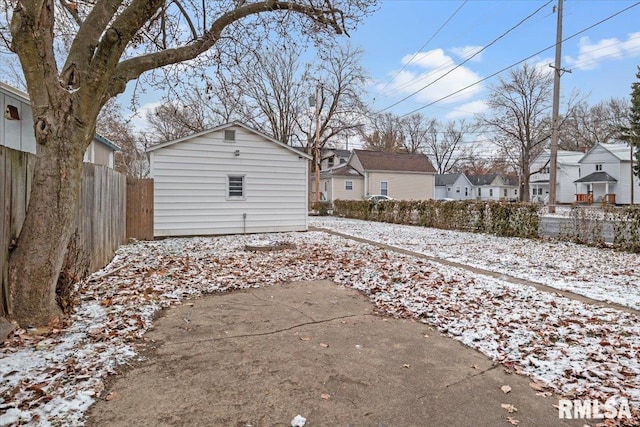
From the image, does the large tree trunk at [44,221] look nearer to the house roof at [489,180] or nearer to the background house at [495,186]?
the background house at [495,186]

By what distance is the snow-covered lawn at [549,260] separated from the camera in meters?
5.36

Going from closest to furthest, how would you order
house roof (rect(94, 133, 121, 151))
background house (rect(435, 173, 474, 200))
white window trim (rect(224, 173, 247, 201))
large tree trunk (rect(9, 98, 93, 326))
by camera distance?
1. large tree trunk (rect(9, 98, 93, 326))
2. house roof (rect(94, 133, 121, 151))
3. white window trim (rect(224, 173, 247, 201))
4. background house (rect(435, 173, 474, 200))

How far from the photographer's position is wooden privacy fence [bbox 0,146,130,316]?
3295 mm

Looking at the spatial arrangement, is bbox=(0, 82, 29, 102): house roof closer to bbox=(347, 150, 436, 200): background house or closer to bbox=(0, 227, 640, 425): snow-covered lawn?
bbox=(0, 227, 640, 425): snow-covered lawn

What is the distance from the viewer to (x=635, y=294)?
4.96m

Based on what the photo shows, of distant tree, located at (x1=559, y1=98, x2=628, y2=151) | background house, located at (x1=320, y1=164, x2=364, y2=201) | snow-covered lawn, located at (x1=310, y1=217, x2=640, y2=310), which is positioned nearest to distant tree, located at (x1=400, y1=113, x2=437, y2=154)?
distant tree, located at (x1=559, y1=98, x2=628, y2=151)

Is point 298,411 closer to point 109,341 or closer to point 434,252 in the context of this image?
point 109,341

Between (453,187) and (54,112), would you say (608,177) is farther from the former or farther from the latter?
(54,112)

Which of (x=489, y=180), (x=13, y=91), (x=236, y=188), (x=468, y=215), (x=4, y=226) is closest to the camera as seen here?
(x=4, y=226)

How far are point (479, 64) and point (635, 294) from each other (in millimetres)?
13667

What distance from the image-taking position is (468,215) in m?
13.0

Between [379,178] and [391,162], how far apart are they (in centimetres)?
216

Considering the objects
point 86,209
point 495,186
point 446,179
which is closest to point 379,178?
point 446,179

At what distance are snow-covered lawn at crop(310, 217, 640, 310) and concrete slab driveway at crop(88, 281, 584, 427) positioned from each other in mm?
3147
